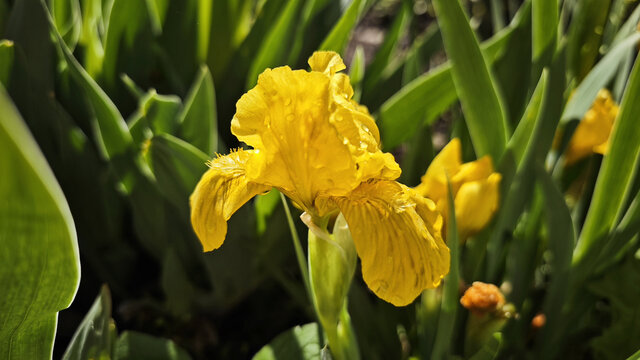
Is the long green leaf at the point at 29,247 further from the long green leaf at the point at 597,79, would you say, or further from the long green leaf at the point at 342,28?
the long green leaf at the point at 597,79

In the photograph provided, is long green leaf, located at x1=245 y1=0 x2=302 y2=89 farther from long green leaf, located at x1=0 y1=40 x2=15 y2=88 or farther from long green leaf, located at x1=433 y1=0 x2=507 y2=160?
long green leaf, located at x1=0 y1=40 x2=15 y2=88

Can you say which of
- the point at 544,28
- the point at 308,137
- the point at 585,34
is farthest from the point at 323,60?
the point at 585,34

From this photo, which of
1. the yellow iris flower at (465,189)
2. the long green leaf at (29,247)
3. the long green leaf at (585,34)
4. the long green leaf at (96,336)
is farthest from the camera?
the long green leaf at (585,34)

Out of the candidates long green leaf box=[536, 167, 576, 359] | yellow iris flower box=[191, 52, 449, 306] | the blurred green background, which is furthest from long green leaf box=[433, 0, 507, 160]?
yellow iris flower box=[191, 52, 449, 306]

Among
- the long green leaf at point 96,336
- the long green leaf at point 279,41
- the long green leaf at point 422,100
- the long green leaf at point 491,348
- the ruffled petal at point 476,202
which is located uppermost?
the long green leaf at point 279,41

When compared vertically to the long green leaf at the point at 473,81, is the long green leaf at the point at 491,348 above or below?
below

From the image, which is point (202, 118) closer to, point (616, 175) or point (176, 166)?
point (176, 166)

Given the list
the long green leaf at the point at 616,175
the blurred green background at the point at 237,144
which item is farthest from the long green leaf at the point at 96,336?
the long green leaf at the point at 616,175

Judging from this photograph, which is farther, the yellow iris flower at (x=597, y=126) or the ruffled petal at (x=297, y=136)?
the yellow iris flower at (x=597, y=126)

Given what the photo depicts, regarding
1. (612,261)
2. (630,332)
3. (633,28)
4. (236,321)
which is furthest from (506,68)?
(236,321)
